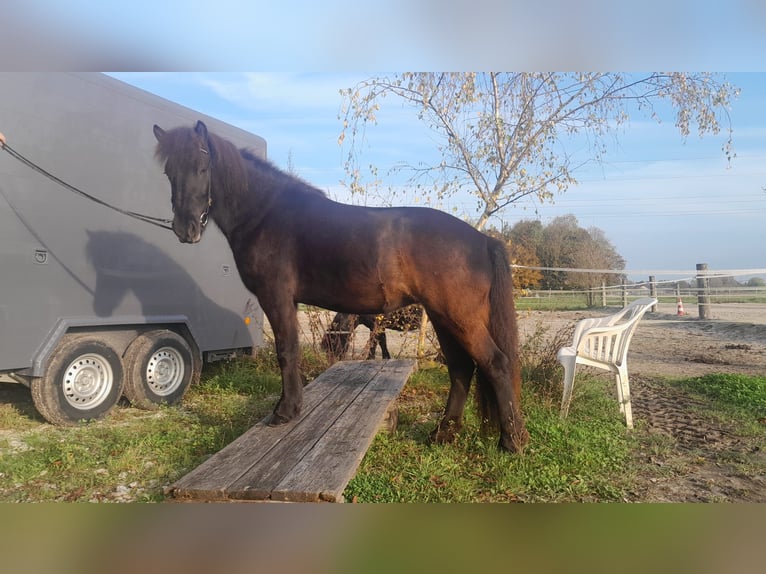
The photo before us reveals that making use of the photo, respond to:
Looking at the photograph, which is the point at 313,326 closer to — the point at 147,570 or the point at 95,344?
the point at 95,344

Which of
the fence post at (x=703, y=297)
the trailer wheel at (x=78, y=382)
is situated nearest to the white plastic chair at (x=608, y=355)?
the fence post at (x=703, y=297)

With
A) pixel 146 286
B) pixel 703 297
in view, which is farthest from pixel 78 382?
pixel 703 297

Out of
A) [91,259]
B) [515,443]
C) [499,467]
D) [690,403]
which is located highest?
[91,259]

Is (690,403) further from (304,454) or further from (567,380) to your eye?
(304,454)

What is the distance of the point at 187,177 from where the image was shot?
115 inches

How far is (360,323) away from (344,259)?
330 centimetres

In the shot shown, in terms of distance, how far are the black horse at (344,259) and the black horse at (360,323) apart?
2727 mm

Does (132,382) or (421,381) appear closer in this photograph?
(132,382)

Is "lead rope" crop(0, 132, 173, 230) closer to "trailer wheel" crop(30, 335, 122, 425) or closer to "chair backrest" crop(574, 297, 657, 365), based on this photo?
"trailer wheel" crop(30, 335, 122, 425)

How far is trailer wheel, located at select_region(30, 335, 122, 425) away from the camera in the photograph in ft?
12.5

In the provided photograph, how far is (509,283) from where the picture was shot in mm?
3281

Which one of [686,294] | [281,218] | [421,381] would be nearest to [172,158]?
[281,218]

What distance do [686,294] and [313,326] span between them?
4547 millimetres

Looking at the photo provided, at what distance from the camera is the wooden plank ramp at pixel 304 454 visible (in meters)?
2.04
